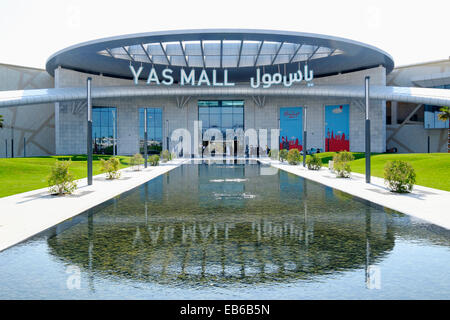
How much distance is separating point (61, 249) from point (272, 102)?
213 feet

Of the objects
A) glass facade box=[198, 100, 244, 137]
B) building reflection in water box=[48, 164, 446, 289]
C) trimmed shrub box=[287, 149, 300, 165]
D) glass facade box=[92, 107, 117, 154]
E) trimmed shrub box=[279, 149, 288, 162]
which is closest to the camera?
building reflection in water box=[48, 164, 446, 289]

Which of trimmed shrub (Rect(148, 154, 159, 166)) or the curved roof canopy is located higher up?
the curved roof canopy

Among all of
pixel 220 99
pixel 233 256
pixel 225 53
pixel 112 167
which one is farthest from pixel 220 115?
pixel 233 256

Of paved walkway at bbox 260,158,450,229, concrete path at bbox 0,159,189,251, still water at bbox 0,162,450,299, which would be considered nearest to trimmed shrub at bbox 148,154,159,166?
concrete path at bbox 0,159,189,251

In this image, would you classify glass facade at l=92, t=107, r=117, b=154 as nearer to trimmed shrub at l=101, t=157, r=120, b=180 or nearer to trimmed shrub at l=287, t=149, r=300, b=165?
trimmed shrub at l=287, t=149, r=300, b=165

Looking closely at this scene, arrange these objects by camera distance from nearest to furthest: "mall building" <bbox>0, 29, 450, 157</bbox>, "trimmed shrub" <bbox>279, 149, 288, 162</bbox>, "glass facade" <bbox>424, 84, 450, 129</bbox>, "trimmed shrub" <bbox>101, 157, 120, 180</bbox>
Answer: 1. "trimmed shrub" <bbox>101, 157, 120, 180</bbox>
2. "trimmed shrub" <bbox>279, 149, 288, 162</bbox>
3. "mall building" <bbox>0, 29, 450, 157</bbox>
4. "glass facade" <bbox>424, 84, 450, 129</bbox>

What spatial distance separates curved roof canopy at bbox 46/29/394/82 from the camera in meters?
45.4

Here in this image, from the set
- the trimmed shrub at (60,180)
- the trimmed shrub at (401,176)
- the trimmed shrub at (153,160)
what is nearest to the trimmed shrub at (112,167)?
the trimmed shrub at (60,180)

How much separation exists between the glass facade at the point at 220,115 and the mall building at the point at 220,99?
6.5 inches

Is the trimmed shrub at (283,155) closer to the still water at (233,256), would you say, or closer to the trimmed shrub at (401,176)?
the trimmed shrub at (401,176)

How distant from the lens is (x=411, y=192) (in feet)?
54.0

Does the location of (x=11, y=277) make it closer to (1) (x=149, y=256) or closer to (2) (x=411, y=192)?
(1) (x=149, y=256)

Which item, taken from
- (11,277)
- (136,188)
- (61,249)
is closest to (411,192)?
(136,188)

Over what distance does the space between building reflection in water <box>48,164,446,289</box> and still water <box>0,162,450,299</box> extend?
20 millimetres
